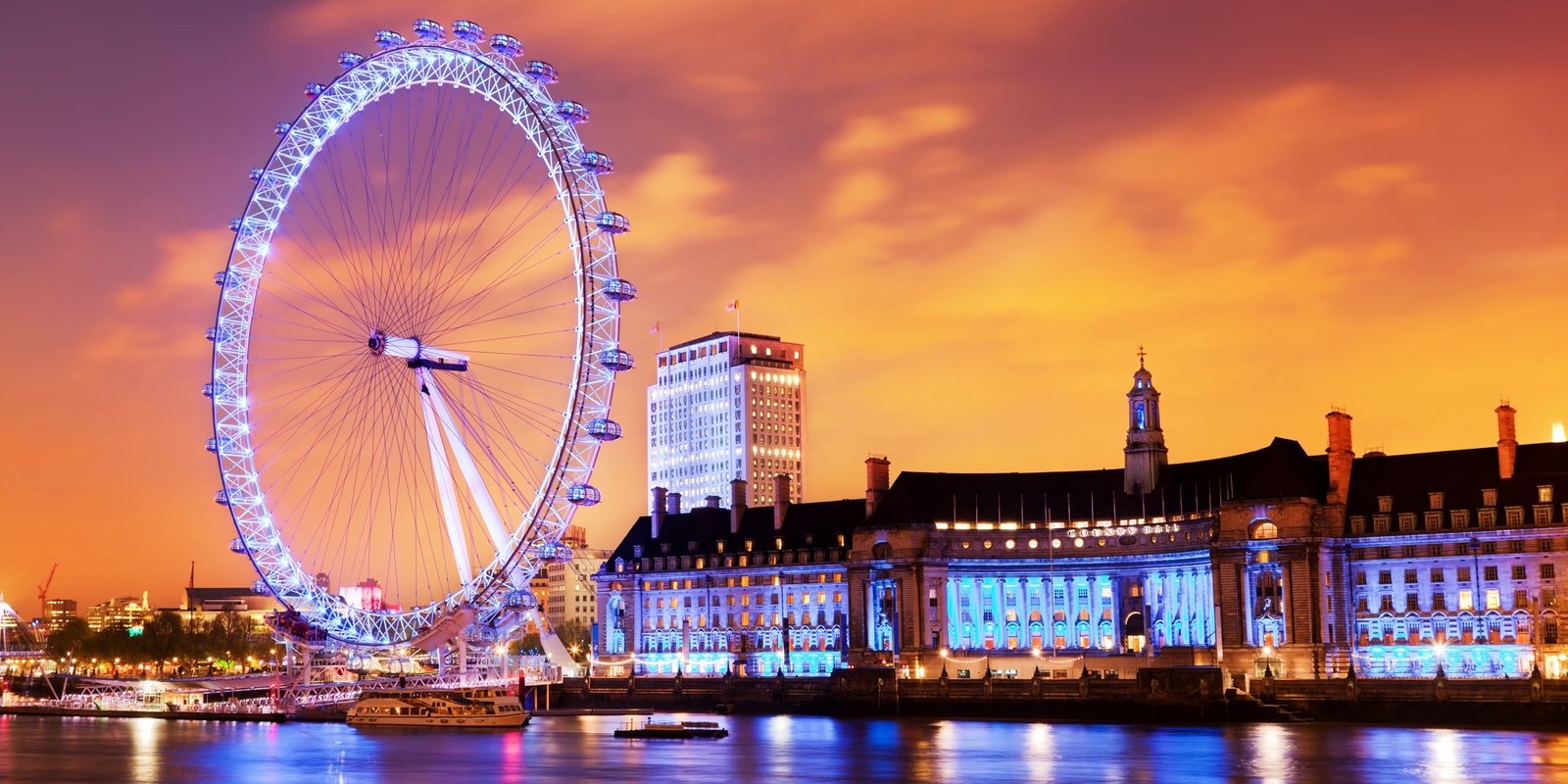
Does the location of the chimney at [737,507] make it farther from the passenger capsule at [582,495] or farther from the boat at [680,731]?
the passenger capsule at [582,495]

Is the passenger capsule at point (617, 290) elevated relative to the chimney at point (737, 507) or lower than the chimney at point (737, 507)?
elevated

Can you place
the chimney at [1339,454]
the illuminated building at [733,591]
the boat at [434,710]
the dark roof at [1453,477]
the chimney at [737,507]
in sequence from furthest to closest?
1. the chimney at [737,507]
2. the illuminated building at [733,591]
3. the chimney at [1339,454]
4. the dark roof at [1453,477]
5. the boat at [434,710]

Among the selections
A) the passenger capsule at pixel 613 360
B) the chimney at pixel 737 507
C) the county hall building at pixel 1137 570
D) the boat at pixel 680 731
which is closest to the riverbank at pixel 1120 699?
the county hall building at pixel 1137 570

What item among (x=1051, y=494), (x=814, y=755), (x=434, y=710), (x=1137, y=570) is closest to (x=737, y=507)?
(x=1051, y=494)

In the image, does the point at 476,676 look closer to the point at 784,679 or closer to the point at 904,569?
the point at 784,679

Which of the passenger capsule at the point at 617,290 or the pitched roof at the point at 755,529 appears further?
the pitched roof at the point at 755,529

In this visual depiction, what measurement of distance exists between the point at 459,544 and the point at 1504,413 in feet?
269

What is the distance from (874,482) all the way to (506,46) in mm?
82131

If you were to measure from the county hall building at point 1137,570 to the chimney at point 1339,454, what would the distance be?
23cm

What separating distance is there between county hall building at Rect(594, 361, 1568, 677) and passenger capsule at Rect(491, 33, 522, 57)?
68632mm

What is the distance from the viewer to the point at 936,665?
163 metres

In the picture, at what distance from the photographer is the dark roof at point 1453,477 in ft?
468

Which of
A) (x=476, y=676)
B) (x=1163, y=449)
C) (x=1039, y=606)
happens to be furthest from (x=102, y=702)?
(x=1163, y=449)

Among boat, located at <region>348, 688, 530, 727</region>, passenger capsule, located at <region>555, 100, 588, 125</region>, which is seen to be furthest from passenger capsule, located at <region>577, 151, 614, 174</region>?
boat, located at <region>348, 688, 530, 727</region>
